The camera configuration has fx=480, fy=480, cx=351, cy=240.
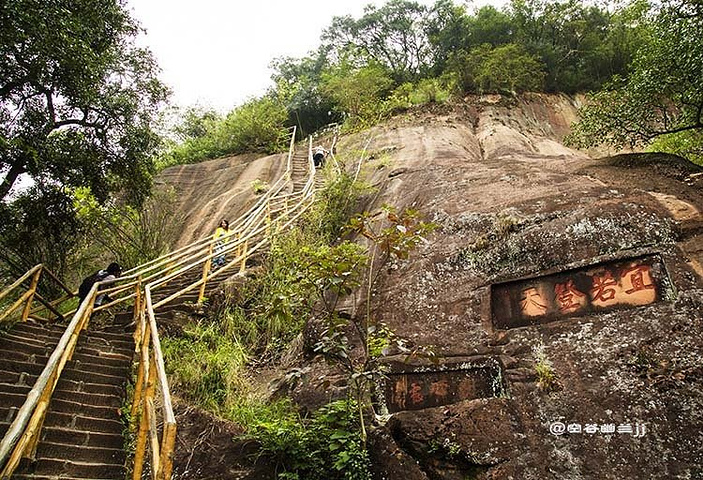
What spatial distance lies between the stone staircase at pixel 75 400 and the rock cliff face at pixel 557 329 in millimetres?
2313

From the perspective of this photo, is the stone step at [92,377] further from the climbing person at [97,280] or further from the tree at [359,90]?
the tree at [359,90]

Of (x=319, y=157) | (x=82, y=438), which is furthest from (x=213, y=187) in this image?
(x=82, y=438)

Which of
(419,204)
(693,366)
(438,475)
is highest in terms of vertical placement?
(419,204)

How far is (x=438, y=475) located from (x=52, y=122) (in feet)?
21.9

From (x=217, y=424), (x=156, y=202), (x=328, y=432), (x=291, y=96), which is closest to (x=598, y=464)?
(x=328, y=432)

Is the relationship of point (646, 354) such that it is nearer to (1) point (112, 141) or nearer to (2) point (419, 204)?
(2) point (419, 204)

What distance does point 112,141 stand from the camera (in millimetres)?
7754

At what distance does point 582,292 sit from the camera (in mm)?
4383

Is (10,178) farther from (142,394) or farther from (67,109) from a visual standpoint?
(142,394)

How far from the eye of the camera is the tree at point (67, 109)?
5.63m

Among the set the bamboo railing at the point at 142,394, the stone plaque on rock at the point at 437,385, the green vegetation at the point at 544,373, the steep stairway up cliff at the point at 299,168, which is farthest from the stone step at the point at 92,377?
A: the steep stairway up cliff at the point at 299,168

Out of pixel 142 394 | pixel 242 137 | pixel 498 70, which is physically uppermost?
pixel 498 70

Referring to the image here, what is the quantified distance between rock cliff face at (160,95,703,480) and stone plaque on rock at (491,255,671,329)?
12mm

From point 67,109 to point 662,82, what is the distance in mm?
8277
